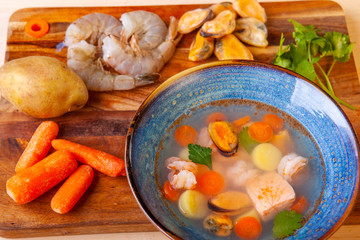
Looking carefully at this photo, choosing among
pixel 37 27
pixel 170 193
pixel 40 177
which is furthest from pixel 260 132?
pixel 37 27

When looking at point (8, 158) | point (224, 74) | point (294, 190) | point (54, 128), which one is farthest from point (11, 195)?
point (294, 190)

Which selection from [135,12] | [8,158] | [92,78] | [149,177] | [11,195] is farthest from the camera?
[135,12]

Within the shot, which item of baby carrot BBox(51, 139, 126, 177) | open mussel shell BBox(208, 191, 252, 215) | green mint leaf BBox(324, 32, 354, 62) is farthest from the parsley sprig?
baby carrot BBox(51, 139, 126, 177)

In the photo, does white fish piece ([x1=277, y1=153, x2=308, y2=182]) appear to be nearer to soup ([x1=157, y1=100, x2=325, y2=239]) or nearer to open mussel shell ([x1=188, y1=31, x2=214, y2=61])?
soup ([x1=157, y1=100, x2=325, y2=239])

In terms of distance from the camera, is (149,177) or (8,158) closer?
(149,177)

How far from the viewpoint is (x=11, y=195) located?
1.39 metres

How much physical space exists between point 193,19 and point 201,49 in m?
0.16

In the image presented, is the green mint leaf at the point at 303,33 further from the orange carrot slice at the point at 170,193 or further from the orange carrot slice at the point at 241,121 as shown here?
the orange carrot slice at the point at 170,193

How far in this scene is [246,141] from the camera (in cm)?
139

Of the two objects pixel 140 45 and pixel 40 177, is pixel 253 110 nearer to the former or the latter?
pixel 140 45

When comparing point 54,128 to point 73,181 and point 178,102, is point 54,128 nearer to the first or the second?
point 73,181

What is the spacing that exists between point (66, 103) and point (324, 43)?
110 centimetres

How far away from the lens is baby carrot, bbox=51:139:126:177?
1438mm

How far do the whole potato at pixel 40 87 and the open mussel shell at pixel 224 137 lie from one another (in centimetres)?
55
